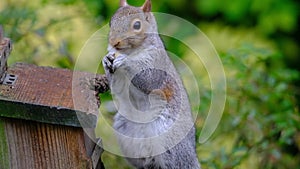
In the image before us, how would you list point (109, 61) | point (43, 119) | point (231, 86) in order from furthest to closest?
point (231, 86)
point (109, 61)
point (43, 119)

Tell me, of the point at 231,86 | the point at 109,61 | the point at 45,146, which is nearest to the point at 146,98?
the point at 109,61

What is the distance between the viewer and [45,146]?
4.47ft

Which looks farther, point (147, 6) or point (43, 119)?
point (147, 6)

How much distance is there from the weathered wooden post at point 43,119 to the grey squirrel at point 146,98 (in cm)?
19

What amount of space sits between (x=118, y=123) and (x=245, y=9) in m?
1.78

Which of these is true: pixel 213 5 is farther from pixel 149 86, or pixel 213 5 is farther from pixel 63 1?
pixel 149 86

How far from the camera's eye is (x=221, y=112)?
2.20 metres

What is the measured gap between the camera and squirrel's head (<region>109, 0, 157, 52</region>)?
154cm

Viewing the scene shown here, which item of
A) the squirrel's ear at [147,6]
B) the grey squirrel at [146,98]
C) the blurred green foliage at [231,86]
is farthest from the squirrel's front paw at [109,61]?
the blurred green foliage at [231,86]

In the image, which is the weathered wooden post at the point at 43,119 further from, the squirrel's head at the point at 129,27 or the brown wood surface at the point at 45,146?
the squirrel's head at the point at 129,27

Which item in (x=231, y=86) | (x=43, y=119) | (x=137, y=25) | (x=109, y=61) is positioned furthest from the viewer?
(x=231, y=86)

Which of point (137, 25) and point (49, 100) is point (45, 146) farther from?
point (137, 25)

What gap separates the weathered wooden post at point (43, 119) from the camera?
1.29m

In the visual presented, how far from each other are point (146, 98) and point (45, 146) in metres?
0.34
